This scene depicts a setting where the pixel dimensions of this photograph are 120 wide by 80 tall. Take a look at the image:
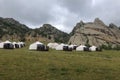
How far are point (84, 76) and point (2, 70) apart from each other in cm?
981

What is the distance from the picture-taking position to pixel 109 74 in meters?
37.0

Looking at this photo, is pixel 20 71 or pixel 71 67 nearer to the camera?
pixel 20 71

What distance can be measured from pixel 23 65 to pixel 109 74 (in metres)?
11.5

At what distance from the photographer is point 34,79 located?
32.3m

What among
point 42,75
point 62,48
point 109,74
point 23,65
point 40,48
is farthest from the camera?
point 62,48

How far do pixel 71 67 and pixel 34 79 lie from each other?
32.0ft

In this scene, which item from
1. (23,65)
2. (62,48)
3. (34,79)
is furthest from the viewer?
(62,48)

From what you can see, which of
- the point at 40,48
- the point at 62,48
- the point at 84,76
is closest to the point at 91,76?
the point at 84,76

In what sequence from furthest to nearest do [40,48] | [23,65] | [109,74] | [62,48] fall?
[62,48] → [40,48] → [23,65] → [109,74]

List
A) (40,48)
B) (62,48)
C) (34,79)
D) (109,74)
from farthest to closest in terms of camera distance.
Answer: (62,48)
(40,48)
(109,74)
(34,79)

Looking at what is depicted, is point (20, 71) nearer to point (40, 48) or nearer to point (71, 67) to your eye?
point (71, 67)

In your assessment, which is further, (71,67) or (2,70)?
(71,67)

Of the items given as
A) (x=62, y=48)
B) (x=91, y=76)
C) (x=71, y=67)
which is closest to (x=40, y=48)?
(x=62, y=48)

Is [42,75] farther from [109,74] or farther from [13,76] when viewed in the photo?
[109,74]
